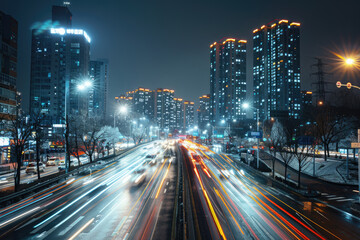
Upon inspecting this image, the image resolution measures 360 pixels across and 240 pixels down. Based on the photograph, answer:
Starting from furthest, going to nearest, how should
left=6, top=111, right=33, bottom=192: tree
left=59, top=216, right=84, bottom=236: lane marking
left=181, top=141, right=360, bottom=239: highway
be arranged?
left=6, top=111, right=33, bottom=192: tree, left=181, top=141, right=360, bottom=239: highway, left=59, top=216, right=84, bottom=236: lane marking

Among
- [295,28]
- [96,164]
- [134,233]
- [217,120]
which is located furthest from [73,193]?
[295,28]

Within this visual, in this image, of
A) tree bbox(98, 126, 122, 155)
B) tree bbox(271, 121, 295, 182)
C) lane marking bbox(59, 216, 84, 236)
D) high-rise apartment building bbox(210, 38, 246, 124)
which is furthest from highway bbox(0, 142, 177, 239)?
high-rise apartment building bbox(210, 38, 246, 124)

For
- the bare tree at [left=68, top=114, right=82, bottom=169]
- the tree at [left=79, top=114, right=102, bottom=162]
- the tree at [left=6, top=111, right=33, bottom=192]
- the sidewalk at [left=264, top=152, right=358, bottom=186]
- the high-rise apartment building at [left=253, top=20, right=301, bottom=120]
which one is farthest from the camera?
the high-rise apartment building at [left=253, top=20, right=301, bottom=120]

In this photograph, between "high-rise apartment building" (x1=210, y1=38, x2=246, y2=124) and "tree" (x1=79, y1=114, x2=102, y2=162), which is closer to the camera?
"tree" (x1=79, y1=114, x2=102, y2=162)

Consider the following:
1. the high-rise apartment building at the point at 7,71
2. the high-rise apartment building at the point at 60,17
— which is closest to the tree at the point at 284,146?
the high-rise apartment building at the point at 7,71

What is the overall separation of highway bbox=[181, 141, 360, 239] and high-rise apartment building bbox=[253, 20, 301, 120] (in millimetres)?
153165

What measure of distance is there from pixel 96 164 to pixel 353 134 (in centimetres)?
4900

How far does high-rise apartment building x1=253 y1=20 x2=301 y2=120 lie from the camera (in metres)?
166

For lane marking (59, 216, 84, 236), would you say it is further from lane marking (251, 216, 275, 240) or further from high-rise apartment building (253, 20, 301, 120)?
high-rise apartment building (253, 20, 301, 120)

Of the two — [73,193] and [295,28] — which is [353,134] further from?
[295,28]

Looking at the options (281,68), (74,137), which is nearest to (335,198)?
(74,137)

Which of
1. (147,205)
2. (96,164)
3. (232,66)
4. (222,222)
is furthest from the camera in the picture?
(232,66)

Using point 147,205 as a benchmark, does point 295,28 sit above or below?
above

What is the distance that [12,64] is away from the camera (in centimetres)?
4744
